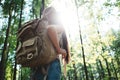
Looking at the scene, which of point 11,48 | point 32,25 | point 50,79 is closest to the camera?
point 50,79

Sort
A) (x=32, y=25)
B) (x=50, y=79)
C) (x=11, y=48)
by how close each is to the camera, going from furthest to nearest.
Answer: (x=11, y=48)
(x=32, y=25)
(x=50, y=79)

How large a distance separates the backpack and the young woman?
0.06 m

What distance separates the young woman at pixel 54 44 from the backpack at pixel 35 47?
0.21ft

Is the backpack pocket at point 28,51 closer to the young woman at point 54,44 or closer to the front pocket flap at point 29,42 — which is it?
the front pocket flap at point 29,42

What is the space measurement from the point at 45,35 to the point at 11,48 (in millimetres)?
23696

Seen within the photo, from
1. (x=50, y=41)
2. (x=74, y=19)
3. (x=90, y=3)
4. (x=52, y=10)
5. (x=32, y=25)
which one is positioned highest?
(x=90, y=3)

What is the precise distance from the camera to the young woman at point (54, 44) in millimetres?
2727

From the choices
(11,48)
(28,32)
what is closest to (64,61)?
(28,32)

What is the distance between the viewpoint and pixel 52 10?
10.0ft

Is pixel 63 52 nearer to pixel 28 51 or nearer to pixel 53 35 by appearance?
pixel 53 35

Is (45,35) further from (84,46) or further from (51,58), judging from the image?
(84,46)

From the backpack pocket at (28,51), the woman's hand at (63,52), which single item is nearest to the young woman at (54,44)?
the woman's hand at (63,52)

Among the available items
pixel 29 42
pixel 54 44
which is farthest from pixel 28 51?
pixel 54 44

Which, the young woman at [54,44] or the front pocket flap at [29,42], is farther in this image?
the front pocket flap at [29,42]
